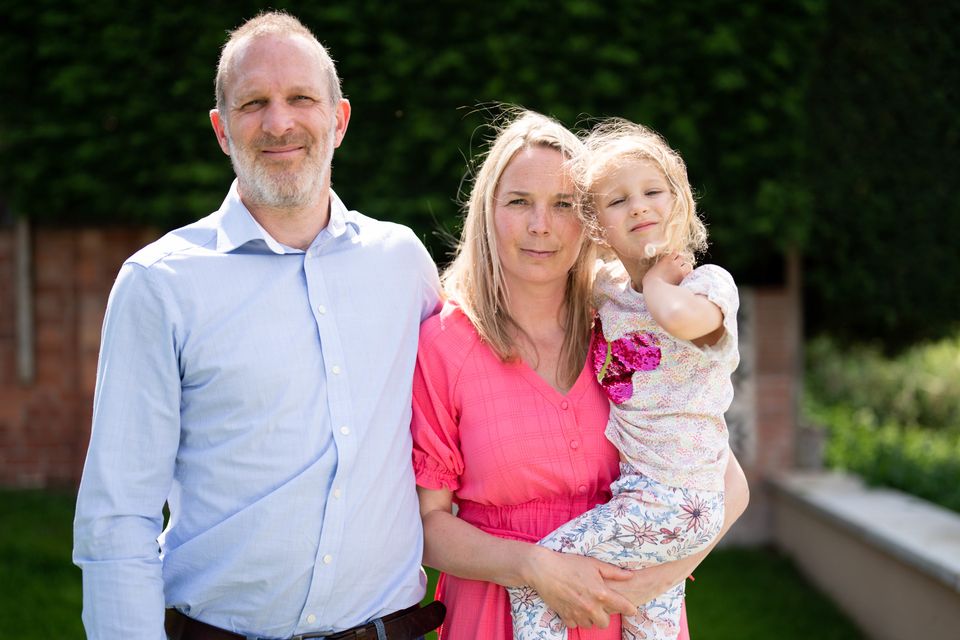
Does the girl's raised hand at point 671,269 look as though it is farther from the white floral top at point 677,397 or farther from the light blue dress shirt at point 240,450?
the light blue dress shirt at point 240,450

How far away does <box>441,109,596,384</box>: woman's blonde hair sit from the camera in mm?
2424

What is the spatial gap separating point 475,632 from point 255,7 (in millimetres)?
4233

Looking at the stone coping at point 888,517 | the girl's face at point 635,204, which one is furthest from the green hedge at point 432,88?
the girl's face at point 635,204

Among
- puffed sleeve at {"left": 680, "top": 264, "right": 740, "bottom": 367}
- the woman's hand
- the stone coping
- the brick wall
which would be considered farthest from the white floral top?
the brick wall

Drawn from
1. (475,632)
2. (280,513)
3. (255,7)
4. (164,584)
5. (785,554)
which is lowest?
(785,554)

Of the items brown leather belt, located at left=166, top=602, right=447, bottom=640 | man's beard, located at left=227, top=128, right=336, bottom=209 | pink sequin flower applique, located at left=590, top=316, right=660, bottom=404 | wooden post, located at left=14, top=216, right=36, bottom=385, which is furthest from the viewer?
wooden post, located at left=14, top=216, right=36, bottom=385

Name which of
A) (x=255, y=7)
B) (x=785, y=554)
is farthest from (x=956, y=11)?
(x=255, y=7)

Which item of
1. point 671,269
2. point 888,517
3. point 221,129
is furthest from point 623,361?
point 888,517

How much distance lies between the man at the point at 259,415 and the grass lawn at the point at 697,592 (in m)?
2.77

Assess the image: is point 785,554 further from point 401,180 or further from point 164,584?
point 164,584

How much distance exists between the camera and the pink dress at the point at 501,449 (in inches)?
92.2

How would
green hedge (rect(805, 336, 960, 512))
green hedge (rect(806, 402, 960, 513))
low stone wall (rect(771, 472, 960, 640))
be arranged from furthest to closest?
1. green hedge (rect(805, 336, 960, 512))
2. green hedge (rect(806, 402, 960, 513))
3. low stone wall (rect(771, 472, 960, 640))

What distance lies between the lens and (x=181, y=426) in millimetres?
2127

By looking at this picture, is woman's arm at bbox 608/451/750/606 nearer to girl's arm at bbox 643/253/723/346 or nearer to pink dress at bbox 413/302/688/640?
pink dress at bbox 413/302/688/640
